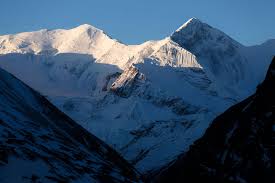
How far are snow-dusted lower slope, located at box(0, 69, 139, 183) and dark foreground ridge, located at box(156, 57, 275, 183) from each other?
11.9 metres

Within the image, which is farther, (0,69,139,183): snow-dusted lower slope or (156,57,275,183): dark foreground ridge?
(0,69,139,183): snow-dusted lower slope

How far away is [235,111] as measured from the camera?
9738 cm

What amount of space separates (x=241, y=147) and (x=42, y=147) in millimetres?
25880

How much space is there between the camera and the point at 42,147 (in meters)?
97.1

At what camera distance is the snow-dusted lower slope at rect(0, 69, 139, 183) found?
269 feet

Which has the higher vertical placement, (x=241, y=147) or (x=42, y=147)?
(x=42, y=147)

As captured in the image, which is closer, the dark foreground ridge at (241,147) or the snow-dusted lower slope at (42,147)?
the dark foreground ridge at (241,147)

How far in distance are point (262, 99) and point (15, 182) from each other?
30892 mm

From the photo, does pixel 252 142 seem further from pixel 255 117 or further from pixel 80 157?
pixel 80 157

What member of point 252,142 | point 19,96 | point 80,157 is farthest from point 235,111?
point 19,96

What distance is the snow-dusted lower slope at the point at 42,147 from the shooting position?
82000 millimetres

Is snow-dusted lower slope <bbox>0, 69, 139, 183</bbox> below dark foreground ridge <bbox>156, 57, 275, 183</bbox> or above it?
above

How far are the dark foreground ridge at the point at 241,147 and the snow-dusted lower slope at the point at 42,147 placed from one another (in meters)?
11.9

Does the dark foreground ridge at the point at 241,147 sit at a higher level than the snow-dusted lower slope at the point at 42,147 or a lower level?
lower
